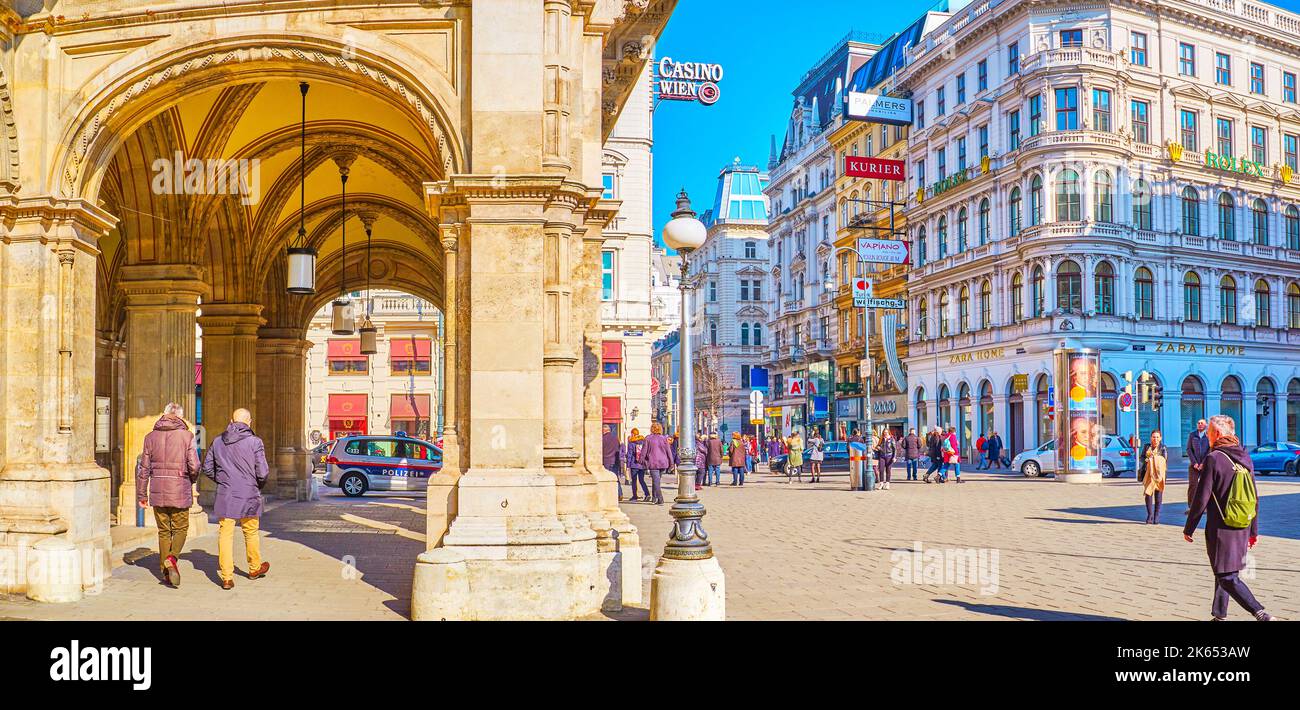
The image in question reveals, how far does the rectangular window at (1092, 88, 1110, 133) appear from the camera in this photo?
44875 millimetres

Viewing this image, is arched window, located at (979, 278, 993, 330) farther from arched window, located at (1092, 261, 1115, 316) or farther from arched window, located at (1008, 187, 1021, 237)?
arched window, located at (1092, 261, 1115, 316)

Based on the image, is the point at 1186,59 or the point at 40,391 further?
the point at 1186,59

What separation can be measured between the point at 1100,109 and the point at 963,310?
1082 centimetres

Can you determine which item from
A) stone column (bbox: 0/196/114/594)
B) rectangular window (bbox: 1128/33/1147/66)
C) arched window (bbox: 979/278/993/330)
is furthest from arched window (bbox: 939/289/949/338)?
stone column (bbox: 0/196/114/594)

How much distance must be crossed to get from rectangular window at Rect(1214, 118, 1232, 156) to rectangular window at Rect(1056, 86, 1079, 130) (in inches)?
324

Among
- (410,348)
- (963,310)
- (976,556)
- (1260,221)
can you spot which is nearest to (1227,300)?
(1260,221)

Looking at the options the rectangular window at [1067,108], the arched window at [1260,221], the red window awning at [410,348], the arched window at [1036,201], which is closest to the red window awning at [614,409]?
the red window awning at [410,348]

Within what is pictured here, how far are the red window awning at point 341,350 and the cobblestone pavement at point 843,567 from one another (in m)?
34.4

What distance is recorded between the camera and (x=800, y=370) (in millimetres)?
72500

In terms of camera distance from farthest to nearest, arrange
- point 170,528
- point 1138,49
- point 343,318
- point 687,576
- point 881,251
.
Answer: point 1138,49
point 881,251
point 343,318
point 170,528
point 687,576

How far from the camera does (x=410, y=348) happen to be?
56.1 meters

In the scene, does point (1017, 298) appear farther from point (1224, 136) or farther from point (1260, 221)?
point (1260, 221)
